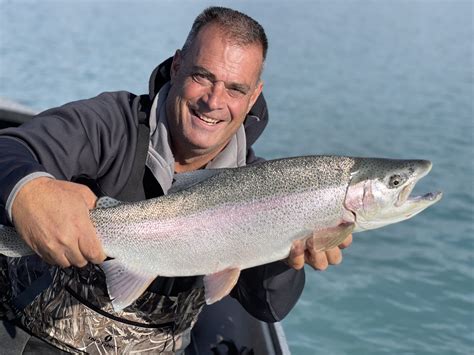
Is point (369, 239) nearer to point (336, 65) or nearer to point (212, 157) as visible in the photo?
point (212, 157)

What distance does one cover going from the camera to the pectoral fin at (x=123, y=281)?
2850 mm

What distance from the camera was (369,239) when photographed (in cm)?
959

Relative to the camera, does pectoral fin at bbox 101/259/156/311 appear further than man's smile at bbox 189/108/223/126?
No

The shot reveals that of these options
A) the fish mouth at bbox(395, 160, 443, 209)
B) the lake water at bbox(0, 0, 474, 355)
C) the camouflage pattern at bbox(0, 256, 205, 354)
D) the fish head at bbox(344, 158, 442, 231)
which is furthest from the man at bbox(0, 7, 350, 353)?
the lake water at bbox(0, 0, 474, 355)

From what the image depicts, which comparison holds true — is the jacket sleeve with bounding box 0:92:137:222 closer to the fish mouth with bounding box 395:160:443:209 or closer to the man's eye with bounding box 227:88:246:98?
the man's eye with bounding box 227:88:246:98

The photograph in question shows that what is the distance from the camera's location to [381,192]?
2.92 metres

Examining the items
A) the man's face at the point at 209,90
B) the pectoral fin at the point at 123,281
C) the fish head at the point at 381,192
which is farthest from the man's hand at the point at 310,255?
the man's face at the point at 209,90

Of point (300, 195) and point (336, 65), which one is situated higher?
→ point (300, 195)

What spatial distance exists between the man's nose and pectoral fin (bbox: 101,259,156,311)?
895mm

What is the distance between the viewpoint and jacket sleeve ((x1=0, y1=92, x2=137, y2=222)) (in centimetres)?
274

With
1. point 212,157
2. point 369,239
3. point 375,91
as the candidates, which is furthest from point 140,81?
point 212,157

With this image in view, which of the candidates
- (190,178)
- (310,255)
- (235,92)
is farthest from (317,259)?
(235,92)

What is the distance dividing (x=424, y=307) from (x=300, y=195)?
5525mm

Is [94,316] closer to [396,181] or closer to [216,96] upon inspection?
[216,96]
